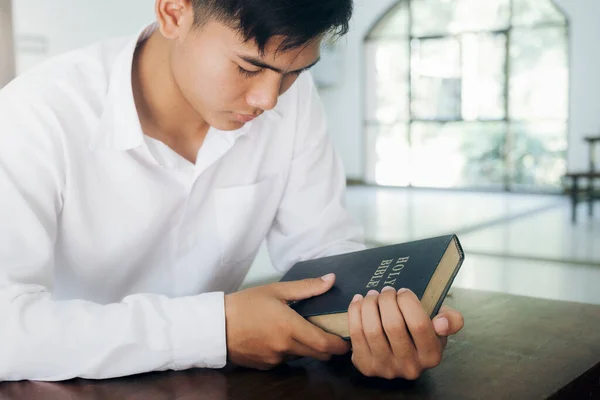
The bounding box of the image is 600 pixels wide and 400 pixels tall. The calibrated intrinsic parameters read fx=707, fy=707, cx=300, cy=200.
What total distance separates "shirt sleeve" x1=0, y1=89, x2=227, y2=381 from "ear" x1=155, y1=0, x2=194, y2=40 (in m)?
0.27

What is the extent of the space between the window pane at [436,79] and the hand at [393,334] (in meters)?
8.66

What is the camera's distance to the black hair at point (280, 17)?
35.2 inches

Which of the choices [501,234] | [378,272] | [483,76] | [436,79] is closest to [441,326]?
[378,272]

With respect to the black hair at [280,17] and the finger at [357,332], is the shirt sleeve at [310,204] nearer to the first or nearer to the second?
the black hair at [280,17]

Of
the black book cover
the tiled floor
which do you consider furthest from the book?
the tiled floor

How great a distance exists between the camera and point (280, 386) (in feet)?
2.39

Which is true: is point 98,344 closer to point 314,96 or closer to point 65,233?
point 65,233

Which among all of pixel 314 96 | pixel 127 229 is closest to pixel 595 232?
pixel 314 96

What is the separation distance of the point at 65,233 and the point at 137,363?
0.98 feet

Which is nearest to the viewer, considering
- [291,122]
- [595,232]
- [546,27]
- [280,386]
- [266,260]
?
[280,386]

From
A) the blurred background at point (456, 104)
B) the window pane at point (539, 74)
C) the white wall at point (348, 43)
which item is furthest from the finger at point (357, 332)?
the window pane at point (539, 74)

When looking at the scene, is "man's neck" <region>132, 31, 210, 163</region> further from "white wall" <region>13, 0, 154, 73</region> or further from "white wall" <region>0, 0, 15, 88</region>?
"white wall" <region>13, 0, 154, 73</region>

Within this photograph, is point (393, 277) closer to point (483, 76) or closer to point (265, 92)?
point (265, 92)

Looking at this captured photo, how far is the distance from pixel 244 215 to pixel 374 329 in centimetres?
51
